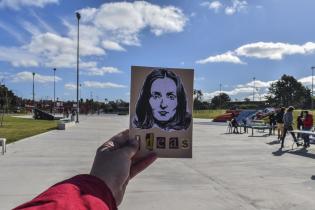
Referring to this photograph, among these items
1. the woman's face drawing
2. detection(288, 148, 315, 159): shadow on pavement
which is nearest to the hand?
the woman's face drawing

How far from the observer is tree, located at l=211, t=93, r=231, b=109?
150375mm

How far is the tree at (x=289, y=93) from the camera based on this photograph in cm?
14488

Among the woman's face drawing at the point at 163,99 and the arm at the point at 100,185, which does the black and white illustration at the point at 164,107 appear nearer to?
the woman's face drawing at the point at 163,99

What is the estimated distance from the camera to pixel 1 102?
43500 mm

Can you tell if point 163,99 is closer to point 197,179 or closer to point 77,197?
point 77,197

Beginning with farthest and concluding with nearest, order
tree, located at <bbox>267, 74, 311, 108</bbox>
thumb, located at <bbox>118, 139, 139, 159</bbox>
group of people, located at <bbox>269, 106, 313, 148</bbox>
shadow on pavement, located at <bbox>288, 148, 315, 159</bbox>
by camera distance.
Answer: tree, located at <bbox>267, 74, 311, 108</bbox> → group of people, located at <bbox>269, 106, 313, 148</bbox> → shadow on pavement, located at <bbox>288, 148, 315, 159</bbox> → thumb, located at <bbox>118, 139, 139, 159</bbox>

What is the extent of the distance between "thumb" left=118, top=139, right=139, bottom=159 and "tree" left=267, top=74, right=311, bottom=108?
14608cm

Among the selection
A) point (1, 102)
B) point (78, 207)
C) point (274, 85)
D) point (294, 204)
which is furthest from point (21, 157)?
point (274, 85)

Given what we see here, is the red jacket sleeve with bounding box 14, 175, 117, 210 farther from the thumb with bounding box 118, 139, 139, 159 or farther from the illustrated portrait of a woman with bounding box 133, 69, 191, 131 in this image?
the illustrated portrait of a woman with bounding box 133, 69, 191, 131

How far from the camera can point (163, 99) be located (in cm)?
314

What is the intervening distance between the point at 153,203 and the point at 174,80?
5.36 m

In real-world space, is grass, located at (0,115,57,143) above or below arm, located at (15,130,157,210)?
below

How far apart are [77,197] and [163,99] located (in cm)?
176

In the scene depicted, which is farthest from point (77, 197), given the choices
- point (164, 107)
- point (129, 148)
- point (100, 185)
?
point (164, 107)
